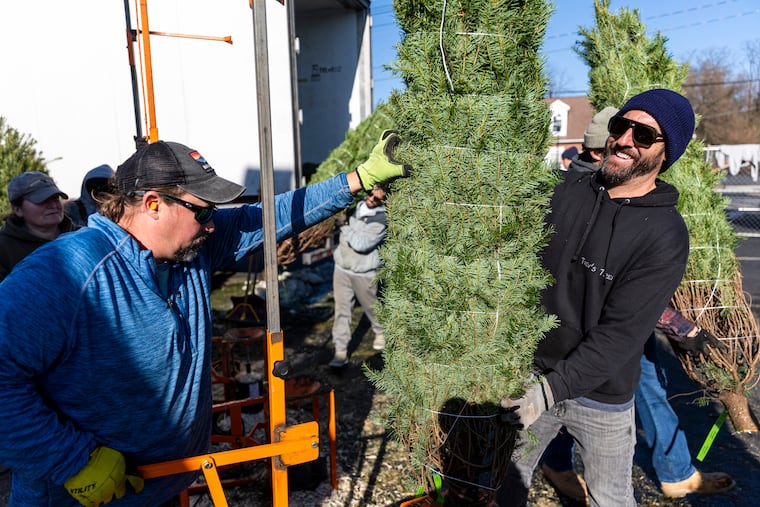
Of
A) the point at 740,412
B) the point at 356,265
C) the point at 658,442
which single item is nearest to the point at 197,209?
the point at 658,442

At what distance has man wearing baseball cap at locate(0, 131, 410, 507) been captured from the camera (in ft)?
4.75

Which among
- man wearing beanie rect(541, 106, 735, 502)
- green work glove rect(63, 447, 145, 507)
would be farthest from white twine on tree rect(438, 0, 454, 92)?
green work glove rect(63, 447, 145, 507)

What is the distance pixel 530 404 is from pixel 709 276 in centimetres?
193

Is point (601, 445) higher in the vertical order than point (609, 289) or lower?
lower

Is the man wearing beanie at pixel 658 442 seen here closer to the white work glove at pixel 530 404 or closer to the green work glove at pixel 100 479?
the white work glove at pixel 530 404

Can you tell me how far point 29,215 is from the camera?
3.44 meters

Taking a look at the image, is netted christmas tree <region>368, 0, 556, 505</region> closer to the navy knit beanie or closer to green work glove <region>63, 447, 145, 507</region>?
the navy knit beanie

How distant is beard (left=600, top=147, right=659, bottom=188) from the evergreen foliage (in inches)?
199

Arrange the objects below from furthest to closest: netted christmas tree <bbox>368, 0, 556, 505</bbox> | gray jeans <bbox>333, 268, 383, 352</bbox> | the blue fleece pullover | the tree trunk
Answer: gray jeans <bbox>333, 268, 383, 352</bbox> < the tree trunk < netted christmas tree <bbox>368, 0, 556, 505</bbox> < the blue fleece pullover

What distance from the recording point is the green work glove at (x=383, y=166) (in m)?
2.07

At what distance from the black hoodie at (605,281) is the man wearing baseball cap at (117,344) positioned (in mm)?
817

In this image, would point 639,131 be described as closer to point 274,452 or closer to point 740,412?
point 274,452

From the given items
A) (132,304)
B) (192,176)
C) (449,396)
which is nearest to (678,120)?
(449,396)

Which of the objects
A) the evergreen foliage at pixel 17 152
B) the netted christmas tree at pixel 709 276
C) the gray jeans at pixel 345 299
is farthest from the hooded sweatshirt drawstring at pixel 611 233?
the evergreen foliage at pixel 17 152
